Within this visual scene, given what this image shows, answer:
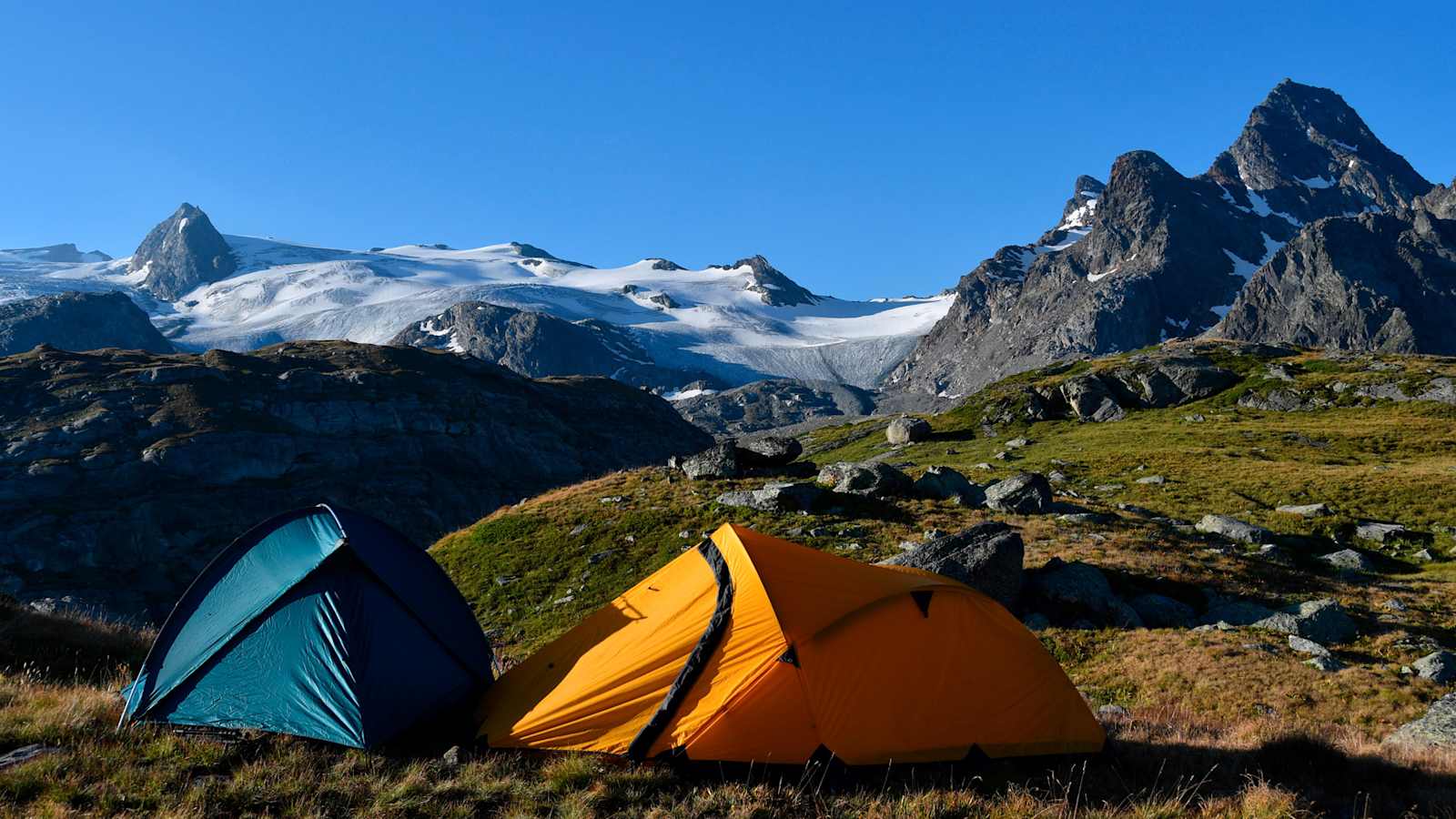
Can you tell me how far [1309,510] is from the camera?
30125 millimetres

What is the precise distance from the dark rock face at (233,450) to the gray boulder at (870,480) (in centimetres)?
8032

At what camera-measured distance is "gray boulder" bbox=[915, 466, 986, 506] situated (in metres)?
29.0

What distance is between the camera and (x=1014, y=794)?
8531 millimetres

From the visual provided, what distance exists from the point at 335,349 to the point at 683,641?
158290 mm

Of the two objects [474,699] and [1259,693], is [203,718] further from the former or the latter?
[1259,693]

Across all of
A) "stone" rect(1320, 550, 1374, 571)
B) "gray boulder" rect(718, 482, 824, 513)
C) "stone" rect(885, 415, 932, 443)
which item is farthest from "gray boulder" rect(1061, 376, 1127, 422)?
"gray boulder" rect(718, 482, 824, 513)

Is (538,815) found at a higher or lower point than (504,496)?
higher

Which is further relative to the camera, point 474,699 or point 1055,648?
point 1055,648

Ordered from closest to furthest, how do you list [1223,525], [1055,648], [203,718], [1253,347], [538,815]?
[538,815], [203,718], [1055,648], [1223,525], [1253,347]

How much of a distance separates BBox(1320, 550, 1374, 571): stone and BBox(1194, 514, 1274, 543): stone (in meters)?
1.68

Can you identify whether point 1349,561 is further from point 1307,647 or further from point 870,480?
point 870,480

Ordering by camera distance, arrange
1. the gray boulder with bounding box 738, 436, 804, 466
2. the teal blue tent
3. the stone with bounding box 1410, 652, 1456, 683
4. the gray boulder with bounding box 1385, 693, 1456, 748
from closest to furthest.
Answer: the teal blue tent
the gray boulder with bounding box 1385, 693, 1456, 748
the stone with bounding box 1410, 652, 1456, 683
the gray boulder with bounding box 738, 436, 804, 466

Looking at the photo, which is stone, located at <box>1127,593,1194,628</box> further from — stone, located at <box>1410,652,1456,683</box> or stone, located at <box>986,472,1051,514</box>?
stone, located at <box>986,472,1051,514</box>

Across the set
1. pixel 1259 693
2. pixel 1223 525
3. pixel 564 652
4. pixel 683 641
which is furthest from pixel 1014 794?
pixel 1223 525
